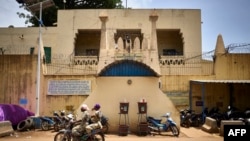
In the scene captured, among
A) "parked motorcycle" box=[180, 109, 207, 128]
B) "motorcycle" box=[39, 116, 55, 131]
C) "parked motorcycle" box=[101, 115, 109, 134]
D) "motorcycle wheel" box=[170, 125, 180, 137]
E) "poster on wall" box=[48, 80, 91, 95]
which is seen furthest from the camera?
"poster on wall" box=[48, 80, 91, 95]

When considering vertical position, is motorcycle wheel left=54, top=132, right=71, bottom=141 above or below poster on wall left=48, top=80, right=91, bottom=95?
below

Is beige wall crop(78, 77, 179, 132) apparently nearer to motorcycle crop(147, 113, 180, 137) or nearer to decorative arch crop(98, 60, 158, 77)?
decorative arch crop(98, 60, 158, 77)

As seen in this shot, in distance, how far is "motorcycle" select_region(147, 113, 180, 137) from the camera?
533 inches

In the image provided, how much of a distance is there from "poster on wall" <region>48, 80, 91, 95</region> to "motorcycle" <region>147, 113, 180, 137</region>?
16.8 ft

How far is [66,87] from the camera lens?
17734mm

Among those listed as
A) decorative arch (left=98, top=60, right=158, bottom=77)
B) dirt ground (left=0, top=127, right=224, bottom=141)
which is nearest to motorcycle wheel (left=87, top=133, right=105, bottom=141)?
dirt ground (left=0, top=127, right=224, bottom=141)

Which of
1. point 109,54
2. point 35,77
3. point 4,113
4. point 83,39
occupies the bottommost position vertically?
point 4,113

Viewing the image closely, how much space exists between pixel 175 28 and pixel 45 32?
977 centimetres

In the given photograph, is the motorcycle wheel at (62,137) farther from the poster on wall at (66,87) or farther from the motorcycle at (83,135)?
the poster on wall at (66,87)

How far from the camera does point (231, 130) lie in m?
6.66

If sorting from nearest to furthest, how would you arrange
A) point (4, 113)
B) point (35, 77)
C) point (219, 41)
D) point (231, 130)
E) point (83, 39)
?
1. point (231, 130)
2. point (4, 113)
3. point (35, 77)
4. point (219, 41)
5. point (83, 39)

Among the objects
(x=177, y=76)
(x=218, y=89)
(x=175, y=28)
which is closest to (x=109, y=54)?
(x=177, y=76)

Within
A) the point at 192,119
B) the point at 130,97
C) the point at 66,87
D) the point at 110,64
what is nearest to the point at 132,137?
the point at 130,97

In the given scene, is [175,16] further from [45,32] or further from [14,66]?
[14,66]
